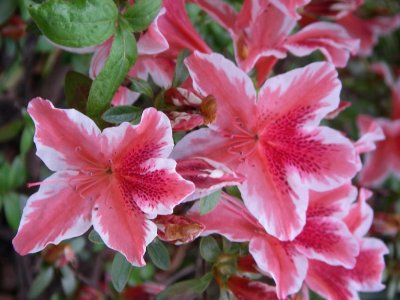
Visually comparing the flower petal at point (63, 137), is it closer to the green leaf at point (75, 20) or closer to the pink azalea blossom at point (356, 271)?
the green leaf at point (75, 20)

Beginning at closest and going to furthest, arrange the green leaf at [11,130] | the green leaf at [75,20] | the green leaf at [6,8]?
the green leaf at [75,20]
the green leaf at [6,8]
the green leaf at [11,130]

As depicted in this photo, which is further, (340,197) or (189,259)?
(189,259)

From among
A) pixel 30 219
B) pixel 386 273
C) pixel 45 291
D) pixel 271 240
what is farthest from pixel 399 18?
pixel 30 219

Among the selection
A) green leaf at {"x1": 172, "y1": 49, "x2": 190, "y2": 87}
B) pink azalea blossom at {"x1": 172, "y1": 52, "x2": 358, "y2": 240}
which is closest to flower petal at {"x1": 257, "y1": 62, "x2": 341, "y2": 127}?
pink azalea blossom at {"x1": 172, "y1": 52, "x2": 358, "y2": 240}

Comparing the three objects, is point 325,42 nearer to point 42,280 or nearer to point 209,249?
point 209,249

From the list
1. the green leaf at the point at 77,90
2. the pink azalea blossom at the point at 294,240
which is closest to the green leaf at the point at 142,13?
the green leaf at the point at 77,90

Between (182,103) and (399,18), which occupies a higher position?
(182,103)

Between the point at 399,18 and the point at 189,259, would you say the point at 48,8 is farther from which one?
the point at 399,18
